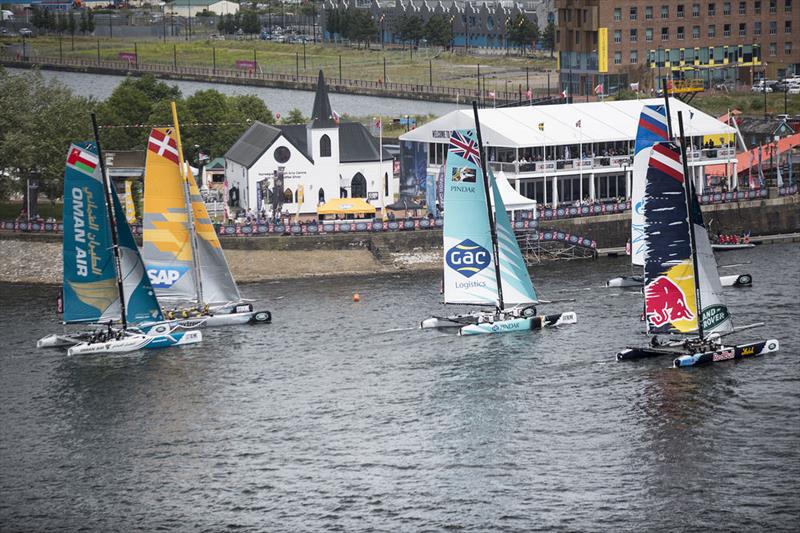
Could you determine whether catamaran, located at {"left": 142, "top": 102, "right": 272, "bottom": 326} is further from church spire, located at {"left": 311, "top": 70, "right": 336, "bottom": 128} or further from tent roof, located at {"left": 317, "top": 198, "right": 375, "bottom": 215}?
church spire, located at {"left": 311, "top": 70, "right": 336, "bottom": 128}

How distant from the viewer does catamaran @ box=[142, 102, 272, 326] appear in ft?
293

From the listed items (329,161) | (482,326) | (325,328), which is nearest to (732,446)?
(482,326)

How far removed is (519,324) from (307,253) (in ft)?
88.2

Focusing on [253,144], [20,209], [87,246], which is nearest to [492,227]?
[87,246]

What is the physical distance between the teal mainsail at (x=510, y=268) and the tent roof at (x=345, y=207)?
93.5 feet

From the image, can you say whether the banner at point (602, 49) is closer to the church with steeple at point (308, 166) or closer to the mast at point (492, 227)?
the church with steeple at point (308, 166)

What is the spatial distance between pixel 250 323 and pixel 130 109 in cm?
6067

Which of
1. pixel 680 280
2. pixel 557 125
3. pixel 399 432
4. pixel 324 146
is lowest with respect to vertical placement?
pixel 399 432

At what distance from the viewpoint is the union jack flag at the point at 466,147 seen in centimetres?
8525

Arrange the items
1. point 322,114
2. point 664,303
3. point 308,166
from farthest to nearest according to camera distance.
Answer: point 322,114, point 308,166, point 664,303

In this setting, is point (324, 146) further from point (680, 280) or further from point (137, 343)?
point (680, 280)

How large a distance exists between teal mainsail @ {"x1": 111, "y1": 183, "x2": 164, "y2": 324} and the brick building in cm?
9741

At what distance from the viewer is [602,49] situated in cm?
17462

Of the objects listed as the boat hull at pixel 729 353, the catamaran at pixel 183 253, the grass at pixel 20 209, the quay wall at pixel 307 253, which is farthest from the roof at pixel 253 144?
the boat hull at pixel 729 353
